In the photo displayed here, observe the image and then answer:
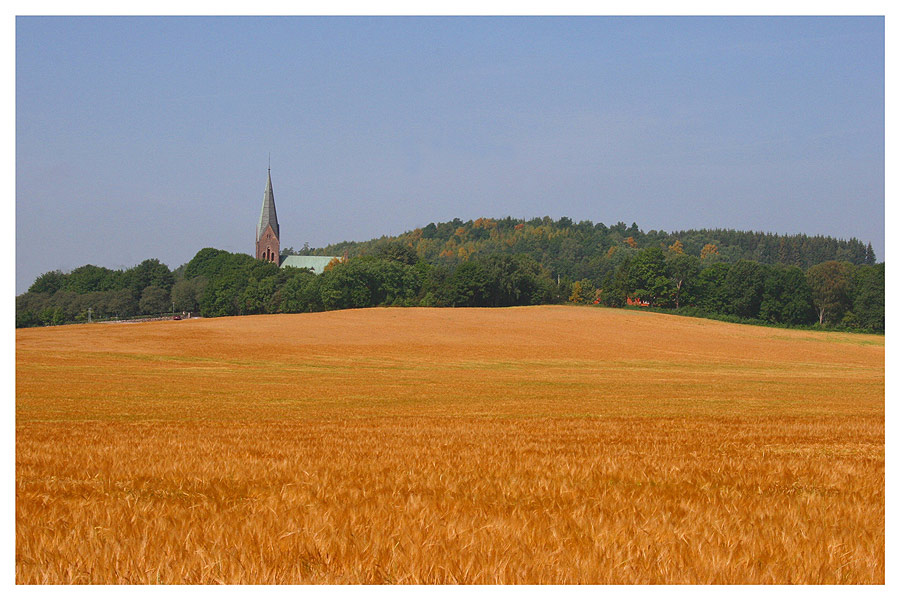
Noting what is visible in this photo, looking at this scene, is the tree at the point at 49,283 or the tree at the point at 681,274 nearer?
the tree at the point at 681,274

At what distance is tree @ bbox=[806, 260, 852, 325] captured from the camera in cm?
10800

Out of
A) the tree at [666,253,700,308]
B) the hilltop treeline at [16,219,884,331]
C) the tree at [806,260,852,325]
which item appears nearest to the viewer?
the tree at [806,260,852,325]

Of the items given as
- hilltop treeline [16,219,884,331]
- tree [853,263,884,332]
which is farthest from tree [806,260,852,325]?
tree [853,263,884,332]

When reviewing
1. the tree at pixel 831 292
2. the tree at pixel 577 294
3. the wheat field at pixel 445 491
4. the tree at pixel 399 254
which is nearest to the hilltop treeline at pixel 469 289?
the tree at pixel 831 292

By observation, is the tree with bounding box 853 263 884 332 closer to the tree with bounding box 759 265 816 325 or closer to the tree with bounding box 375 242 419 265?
the tree with bounding box 759 265 816 325

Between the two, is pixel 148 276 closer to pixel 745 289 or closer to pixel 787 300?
pixel 745 289

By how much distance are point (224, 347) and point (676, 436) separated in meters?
58.7

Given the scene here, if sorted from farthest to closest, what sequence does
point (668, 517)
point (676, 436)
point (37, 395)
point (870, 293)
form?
1. point (870, 293)
2. point (37, 395)
3. point (676, 436)
4. point (668, 517)

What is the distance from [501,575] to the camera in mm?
4672

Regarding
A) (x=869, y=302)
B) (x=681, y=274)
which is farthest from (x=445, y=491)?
(x=681, y=274)

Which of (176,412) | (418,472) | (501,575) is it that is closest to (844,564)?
(501,575)

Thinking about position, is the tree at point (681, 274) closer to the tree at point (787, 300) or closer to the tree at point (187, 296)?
the tree at point (787, 300)

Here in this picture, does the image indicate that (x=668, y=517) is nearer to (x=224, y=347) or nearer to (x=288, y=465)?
(x=288, y=465)

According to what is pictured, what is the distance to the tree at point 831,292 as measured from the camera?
10800cm
